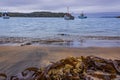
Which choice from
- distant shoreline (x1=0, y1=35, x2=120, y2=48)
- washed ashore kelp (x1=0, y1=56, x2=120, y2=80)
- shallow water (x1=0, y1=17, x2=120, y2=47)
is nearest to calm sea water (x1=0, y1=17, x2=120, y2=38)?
shallow water (x1=0, y1=17, x2=120, y2=47)

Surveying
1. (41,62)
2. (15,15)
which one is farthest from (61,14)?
(41,62)

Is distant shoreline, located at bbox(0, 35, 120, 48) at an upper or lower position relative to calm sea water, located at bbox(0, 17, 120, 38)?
upper

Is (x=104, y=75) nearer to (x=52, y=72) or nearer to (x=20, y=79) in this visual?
(x=52, y=72)

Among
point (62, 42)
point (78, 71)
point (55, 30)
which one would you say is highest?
point (78, 71)

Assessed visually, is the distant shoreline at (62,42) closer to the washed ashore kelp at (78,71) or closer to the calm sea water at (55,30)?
the calm sea water at (55,30)

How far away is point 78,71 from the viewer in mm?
4848

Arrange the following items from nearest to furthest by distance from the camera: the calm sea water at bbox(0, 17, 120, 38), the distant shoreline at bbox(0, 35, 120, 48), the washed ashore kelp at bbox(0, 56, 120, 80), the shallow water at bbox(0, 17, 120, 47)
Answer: the washed ashore kelp at bbox(0, 56, 120, 80) → the distant shoreline at bbox(0, 35, 120, 48) → the shallow water at bbox(0, 17, 120, 47) → the calm sea water at bbox(0, 17, 120, 38)

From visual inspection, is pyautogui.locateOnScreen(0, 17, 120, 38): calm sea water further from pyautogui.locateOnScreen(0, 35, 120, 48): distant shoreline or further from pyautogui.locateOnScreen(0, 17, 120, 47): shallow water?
pyautogui.locateOnScreen(0, 35, 120, 48): distant shoreline

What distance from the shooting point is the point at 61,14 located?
5969 inches

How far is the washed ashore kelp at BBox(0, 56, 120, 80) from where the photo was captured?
4.69m

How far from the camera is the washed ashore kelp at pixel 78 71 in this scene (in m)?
4.69

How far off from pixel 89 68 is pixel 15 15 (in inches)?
6150

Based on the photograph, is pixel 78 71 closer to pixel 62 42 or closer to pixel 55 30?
pixel 62 42

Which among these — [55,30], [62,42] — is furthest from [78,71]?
[55,30]
